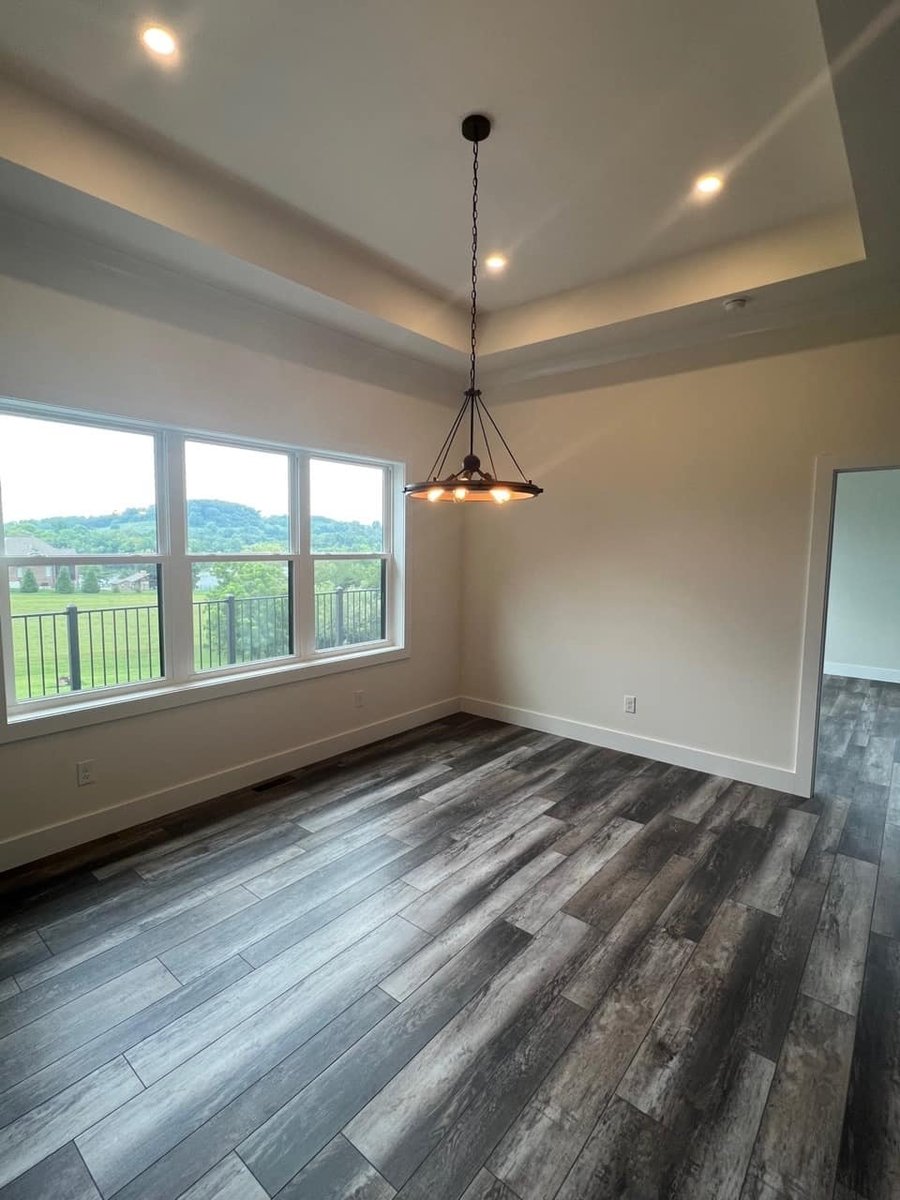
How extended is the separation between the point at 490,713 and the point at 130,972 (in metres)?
3.40

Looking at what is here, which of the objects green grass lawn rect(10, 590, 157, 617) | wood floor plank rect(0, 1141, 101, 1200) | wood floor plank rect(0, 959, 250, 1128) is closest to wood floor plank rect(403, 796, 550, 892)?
wood floor plank rect(0, 959, 250, 1128)

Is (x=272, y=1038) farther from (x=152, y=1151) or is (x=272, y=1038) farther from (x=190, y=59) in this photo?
(x=190, y=59)

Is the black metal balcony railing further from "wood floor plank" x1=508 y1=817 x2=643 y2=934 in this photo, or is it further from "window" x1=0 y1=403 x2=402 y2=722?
"wood floor plank" x1=508 y1=817 x2=643 y2=934

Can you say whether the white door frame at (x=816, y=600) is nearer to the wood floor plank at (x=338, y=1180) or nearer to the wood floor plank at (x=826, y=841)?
the wood floor plank at (x=826, y=841)

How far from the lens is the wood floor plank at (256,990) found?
1719mm

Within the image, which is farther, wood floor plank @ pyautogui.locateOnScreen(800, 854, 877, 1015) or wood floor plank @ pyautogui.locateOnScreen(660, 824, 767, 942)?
wood floor plank @ pyautogui.locateOnScreen(660, 824, 767, 942)

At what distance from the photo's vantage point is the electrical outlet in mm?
2840

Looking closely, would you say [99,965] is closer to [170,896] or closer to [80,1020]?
[80,1020]

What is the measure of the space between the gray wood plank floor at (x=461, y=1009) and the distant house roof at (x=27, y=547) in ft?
5.19

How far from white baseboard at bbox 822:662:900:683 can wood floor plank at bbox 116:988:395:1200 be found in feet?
22.2

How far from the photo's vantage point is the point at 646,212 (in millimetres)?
2830

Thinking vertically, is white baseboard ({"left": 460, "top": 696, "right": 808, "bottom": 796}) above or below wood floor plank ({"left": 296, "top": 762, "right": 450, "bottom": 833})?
above

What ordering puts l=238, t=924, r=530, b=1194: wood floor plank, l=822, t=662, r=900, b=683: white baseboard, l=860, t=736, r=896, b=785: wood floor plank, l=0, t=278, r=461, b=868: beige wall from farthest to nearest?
1. l=822, t=662, r=900, b=683: white baseboard
2. l=860, t=736, r=896, b=785: wood floor plank
3. l=0, t=278, r=461, b=868: beige wall
4. l=238, t=924, r=530, b=1194: wood floor plank

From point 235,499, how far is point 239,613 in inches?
29.2
